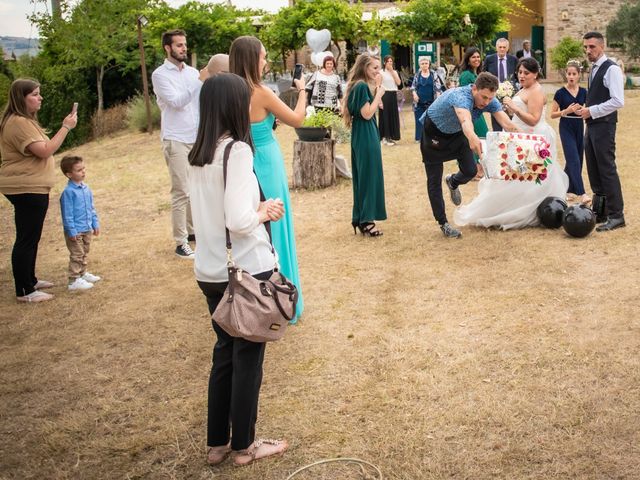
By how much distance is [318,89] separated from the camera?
12.5 metres

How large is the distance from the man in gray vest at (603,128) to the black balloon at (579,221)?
14.6 inches

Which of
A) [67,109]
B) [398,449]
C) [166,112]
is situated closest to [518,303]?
[398,449]

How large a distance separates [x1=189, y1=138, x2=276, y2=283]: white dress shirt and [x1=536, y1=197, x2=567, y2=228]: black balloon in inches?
197

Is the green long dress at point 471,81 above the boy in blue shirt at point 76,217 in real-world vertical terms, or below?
above

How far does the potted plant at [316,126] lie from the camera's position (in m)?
11.0

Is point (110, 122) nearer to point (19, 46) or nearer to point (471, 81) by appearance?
point (19, 46)

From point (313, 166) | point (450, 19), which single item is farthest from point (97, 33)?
point (313, 166)

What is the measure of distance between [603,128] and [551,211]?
96 cm

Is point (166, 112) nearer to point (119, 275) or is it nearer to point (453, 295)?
point (119, 275)

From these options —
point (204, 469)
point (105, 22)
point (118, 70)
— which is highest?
point (105, 22)

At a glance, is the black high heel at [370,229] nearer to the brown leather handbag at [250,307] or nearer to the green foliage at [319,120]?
the green foliage at [319,120]

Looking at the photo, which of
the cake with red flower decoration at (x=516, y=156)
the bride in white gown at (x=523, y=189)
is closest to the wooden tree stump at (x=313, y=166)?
the bride in white gown at (x=523, y=189)

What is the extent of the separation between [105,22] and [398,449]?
24833 mm

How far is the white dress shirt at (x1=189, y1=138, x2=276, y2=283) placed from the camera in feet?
10.9
